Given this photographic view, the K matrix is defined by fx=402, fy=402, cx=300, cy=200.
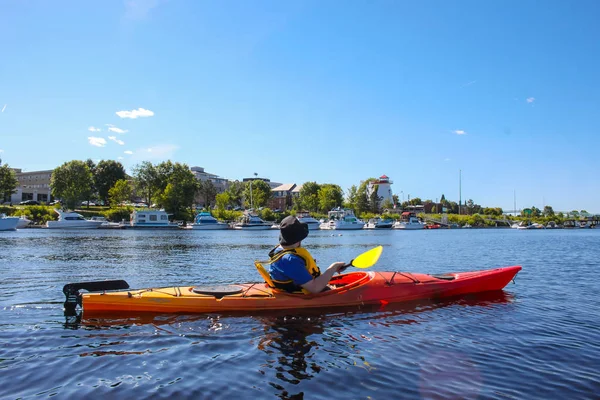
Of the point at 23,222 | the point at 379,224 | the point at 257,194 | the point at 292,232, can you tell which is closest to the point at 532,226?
the point at 379,224

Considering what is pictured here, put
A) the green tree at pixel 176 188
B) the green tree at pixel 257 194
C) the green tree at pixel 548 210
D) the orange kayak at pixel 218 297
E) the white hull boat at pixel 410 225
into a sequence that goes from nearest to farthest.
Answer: the orange kayak at pixel 218 297, the green tree at pixel 176 188, the white hull boat at pixel 410 225, the green tree at pixel 257 194, the green tree at pixel 548 210

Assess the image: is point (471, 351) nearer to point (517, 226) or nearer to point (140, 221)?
point (140, 221)

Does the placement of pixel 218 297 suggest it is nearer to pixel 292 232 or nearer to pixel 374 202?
pixel 292 232

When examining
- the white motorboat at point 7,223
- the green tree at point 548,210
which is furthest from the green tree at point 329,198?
the green tree at point 548,210

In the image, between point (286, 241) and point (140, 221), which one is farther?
point (140, 221)

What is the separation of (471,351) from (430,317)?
2291 millimetres

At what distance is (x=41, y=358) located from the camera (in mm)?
6344

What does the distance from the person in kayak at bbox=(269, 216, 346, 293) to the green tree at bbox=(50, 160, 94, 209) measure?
280ft

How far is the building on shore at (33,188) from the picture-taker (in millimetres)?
101438

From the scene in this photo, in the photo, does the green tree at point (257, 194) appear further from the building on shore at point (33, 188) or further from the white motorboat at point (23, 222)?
the building on shore at point (33, 188)

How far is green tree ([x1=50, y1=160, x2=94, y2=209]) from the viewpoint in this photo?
82.1 metres

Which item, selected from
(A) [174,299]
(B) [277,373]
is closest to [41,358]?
(A) [174,299]

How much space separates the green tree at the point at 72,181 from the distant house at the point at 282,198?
62.3 metres

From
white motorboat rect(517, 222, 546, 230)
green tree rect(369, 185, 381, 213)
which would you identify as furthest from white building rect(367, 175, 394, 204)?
white motorboat rect(517, 222, 546, 230)
